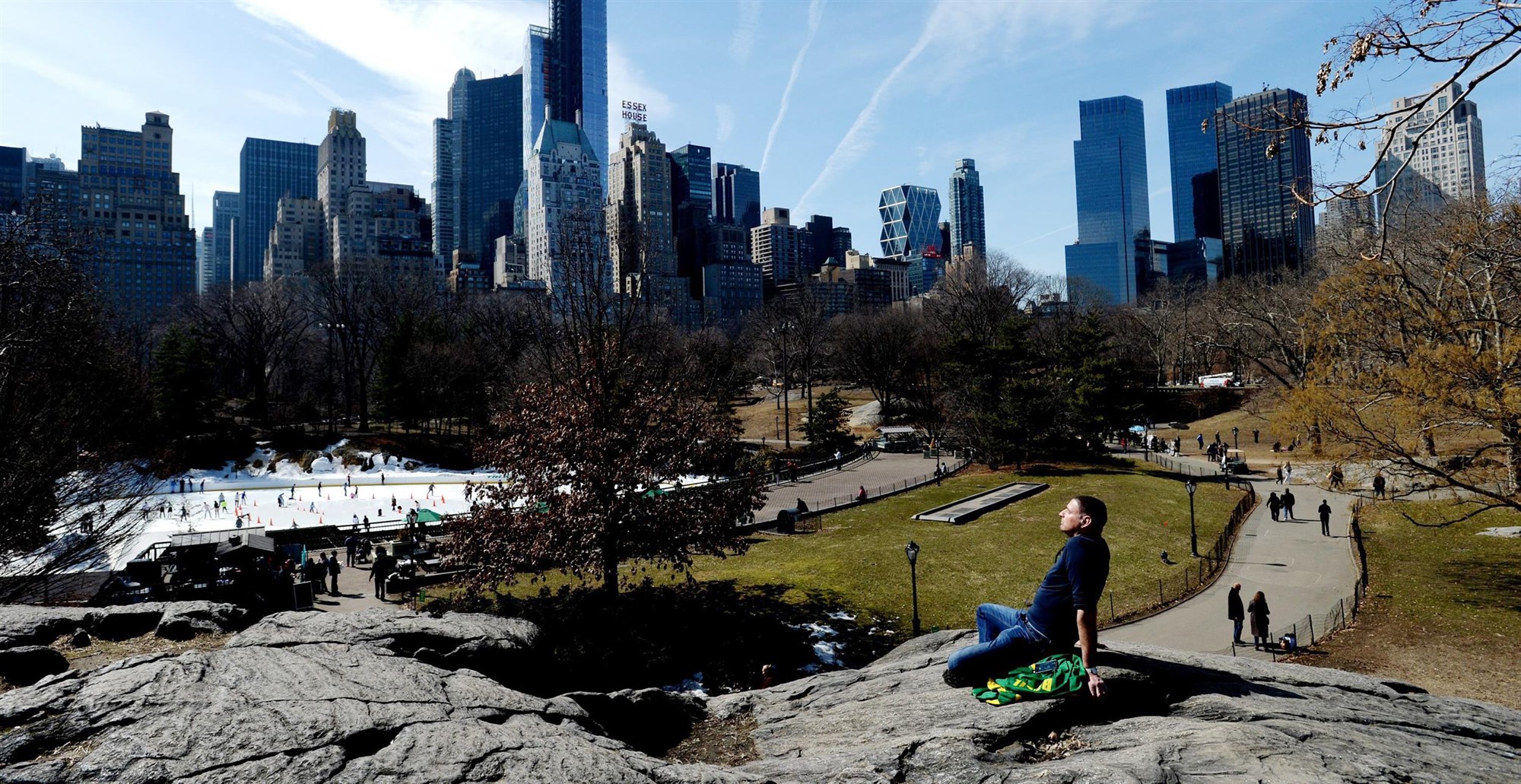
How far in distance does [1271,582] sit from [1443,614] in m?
5.58

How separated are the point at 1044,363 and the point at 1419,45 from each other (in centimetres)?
4995

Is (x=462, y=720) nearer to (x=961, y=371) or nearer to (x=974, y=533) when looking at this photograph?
(x=974, y=533)

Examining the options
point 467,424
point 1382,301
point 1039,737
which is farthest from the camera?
point 467,424

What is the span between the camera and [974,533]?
3156cm

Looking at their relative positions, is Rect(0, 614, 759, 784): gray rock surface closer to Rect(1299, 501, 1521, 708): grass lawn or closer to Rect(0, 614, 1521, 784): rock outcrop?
Rect(0, 614, 1521, 784): rock outcrop

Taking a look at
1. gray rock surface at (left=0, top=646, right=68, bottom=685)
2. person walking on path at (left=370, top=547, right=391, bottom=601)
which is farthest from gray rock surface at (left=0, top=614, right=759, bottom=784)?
person walking on path at (left=370, top=547, right=391, bottom=601)

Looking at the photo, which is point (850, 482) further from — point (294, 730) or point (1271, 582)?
point (294, 730)

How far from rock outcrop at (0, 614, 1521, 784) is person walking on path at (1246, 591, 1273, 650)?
11906mm

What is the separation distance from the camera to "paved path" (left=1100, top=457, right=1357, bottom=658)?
1964 cm

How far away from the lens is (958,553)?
2834 centimetres

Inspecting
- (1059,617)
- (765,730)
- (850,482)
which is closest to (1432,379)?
(1059,617)

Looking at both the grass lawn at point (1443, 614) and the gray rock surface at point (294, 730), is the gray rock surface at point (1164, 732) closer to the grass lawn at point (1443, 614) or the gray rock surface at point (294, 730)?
the gray rock surface at point (294, 730)

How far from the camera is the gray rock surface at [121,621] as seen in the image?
389 inches

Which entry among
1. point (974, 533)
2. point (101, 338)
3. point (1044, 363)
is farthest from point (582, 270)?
point (1044, 363)
